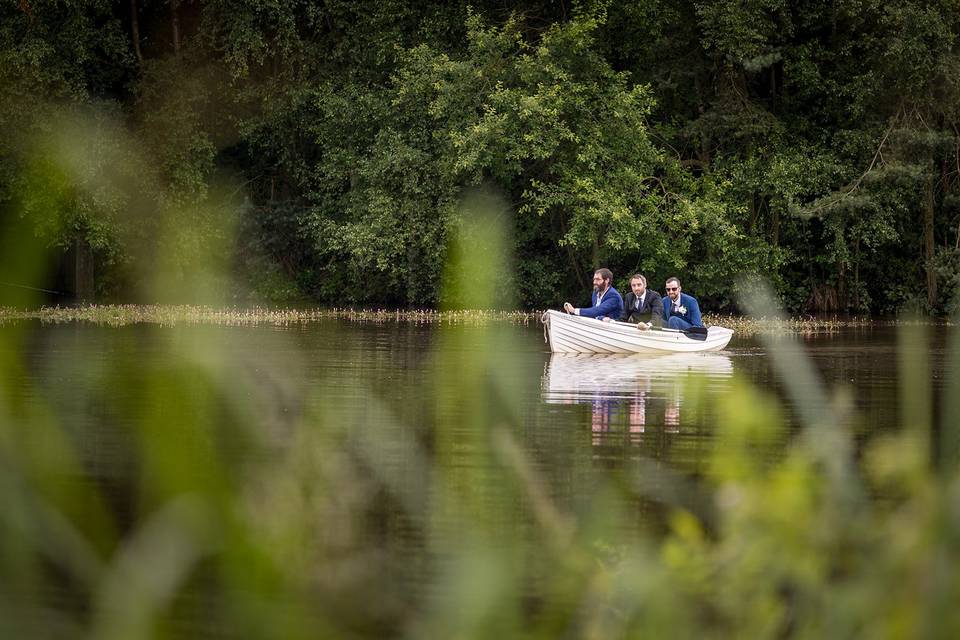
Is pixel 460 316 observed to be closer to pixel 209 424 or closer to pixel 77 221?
pixel 77 221

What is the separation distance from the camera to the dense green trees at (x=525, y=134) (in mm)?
34281

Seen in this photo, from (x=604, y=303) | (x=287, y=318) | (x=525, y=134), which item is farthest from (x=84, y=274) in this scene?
(x=604, y=303)

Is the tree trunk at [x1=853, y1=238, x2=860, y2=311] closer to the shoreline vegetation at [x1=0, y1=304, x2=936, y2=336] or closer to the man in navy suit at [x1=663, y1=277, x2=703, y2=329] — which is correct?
the shoreline vegetation at [x1=0, y1=304, x2=936, y2=336]

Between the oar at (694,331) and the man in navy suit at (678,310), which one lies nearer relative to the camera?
the oar at (694,331)

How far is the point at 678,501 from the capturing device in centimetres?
816

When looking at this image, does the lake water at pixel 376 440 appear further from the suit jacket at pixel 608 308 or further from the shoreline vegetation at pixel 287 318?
the shoreline vegetation at pixel 287 318

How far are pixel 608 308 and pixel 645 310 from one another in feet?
1.97

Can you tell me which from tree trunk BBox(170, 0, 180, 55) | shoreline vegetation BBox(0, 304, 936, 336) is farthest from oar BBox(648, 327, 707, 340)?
tree trunk BBox(170, 0, 180, 55)

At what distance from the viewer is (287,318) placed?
3130 cm

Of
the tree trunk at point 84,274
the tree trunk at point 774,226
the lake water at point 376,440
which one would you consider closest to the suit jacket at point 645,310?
the lake water at point 376,440

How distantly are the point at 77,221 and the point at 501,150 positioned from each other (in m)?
10.3

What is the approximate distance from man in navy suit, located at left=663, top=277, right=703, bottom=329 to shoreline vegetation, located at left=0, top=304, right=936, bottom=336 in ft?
12.3

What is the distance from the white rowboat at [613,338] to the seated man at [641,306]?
32 centimetres

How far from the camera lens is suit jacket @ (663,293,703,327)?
2334 cm
